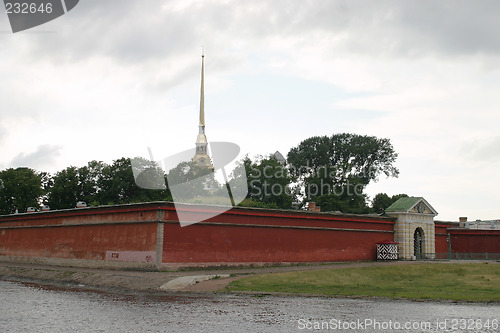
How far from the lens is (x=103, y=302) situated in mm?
18453

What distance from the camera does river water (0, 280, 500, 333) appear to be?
12836 mm

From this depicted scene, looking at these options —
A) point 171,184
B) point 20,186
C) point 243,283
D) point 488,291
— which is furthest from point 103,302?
point 20,186

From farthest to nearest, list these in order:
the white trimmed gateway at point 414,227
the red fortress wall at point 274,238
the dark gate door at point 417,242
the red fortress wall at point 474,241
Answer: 1. the red fortress wall at point 474,241
2. the dark gate door at point 417,242
3. the white trimmed gateway at point 414,227
4. the red fortress wall at point 274,238

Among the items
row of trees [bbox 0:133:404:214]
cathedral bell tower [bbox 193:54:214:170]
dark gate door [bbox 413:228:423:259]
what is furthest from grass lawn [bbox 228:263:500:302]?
cathedral bell tower [bbox 193:54:214:170]

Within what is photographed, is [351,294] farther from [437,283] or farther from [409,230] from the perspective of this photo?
[409,230]

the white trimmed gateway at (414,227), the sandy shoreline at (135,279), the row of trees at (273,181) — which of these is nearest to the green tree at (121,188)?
the row of trees at (273,181)

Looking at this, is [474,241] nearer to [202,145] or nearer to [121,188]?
[121,188]

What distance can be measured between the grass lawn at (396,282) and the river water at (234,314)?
2719 mm

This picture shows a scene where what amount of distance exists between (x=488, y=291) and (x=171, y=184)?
6193 centimetres

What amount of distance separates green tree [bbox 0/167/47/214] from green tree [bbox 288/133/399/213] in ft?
147

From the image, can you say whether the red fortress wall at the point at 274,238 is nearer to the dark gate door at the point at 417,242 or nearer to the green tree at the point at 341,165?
the dark gate door at the point at 417,242

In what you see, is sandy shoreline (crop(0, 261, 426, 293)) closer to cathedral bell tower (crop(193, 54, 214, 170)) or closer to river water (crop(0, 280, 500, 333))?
river water (crop(0, 280, 500, 333))

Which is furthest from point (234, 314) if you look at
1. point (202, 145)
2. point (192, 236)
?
point (202, 145)

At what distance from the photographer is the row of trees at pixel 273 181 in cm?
8012
